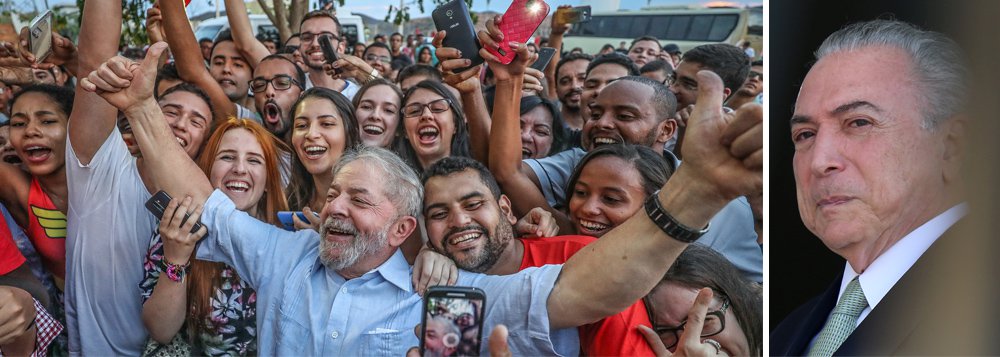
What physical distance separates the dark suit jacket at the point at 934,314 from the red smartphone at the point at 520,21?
1.06 meters

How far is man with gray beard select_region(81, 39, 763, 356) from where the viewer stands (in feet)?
5.80

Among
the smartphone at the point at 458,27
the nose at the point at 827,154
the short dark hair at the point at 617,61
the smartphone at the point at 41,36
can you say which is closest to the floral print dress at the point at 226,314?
the smartphone at the point at 41,36

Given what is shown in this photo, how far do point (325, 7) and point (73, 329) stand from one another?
1.16 metres

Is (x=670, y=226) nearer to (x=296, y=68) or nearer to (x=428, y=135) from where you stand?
(x=428, y=135)

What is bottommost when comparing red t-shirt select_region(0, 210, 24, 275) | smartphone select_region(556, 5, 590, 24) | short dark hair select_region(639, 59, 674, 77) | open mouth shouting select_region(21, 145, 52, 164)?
red t-shirt select_region(0, 210, 24, 275)

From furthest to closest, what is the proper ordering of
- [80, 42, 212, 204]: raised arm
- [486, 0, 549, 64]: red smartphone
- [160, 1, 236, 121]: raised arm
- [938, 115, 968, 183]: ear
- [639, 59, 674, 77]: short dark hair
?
[639, 59, 674, 77]: short dark hair
[160, 1, 236, 121]: raised arm
[486, 0, 549, 64]: red smartphone
[80, 42, 212, 204]: raised arm
[938, 115, 968, 183]: ear

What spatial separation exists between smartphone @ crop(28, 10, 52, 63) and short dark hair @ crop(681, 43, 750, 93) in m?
1.89

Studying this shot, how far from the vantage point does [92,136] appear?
2.17m

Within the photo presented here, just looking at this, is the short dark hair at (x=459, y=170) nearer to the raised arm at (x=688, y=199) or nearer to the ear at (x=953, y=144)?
the raised arm at (x=688, y=199)

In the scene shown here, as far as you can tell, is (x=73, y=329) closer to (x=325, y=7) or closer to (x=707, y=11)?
(x=325, y=7)

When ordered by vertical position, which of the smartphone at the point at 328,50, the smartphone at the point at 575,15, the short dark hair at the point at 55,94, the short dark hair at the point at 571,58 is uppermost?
the short dark hair at the point at 571,58

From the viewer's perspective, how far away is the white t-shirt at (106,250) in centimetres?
219

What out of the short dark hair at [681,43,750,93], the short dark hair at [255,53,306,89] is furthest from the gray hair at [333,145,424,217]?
the short dark hair at [681,43,750,93]

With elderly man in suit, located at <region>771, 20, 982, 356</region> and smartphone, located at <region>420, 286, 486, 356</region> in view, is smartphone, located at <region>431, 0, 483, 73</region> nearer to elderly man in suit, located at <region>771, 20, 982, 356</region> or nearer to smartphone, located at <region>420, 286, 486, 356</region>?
smartphone, located at <region>420, 286, 486, 356</region>
